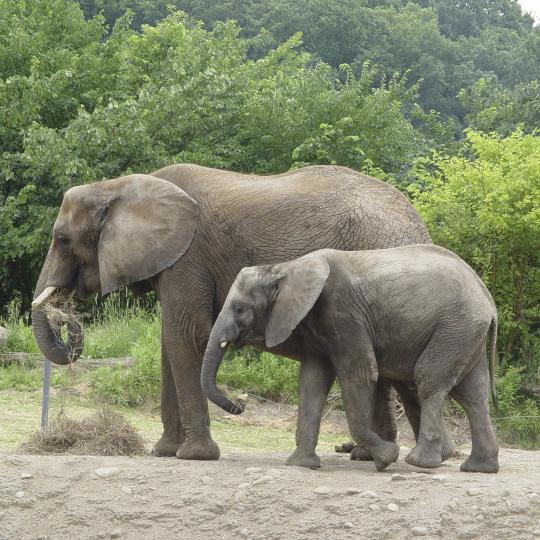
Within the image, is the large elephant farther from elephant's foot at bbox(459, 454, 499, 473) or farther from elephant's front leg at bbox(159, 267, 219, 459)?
elephant's foot at bbox(459, 454, 499, 473)

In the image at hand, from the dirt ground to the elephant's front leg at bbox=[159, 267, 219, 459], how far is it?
Answer: 1.38 ft

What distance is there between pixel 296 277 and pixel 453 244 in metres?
7.50

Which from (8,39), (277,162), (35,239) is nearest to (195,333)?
(35,239)

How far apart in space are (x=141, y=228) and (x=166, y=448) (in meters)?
1.78

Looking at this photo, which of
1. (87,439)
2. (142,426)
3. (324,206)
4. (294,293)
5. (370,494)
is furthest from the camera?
(142,426)

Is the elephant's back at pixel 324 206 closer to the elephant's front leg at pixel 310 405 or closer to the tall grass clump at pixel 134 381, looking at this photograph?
the elephant's front leg at pixel 310 405

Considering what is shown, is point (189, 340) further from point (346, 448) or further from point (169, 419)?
point (346, 448)

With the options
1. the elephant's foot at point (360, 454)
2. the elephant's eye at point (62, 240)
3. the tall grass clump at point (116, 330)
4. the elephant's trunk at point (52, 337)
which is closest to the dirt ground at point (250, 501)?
the elephant's foot at point (360, 454)

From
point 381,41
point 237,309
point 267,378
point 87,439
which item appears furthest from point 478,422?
point 381,41

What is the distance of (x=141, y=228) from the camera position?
9.52 meters

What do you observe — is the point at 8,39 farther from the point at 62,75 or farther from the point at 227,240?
the point at 227,240

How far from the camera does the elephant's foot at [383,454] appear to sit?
857 centimetres

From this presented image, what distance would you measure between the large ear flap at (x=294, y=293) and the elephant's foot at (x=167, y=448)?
1798mm

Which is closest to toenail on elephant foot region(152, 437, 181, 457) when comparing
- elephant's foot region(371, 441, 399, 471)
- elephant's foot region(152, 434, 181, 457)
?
elephant's foot region(152, 434, 181, 457)
